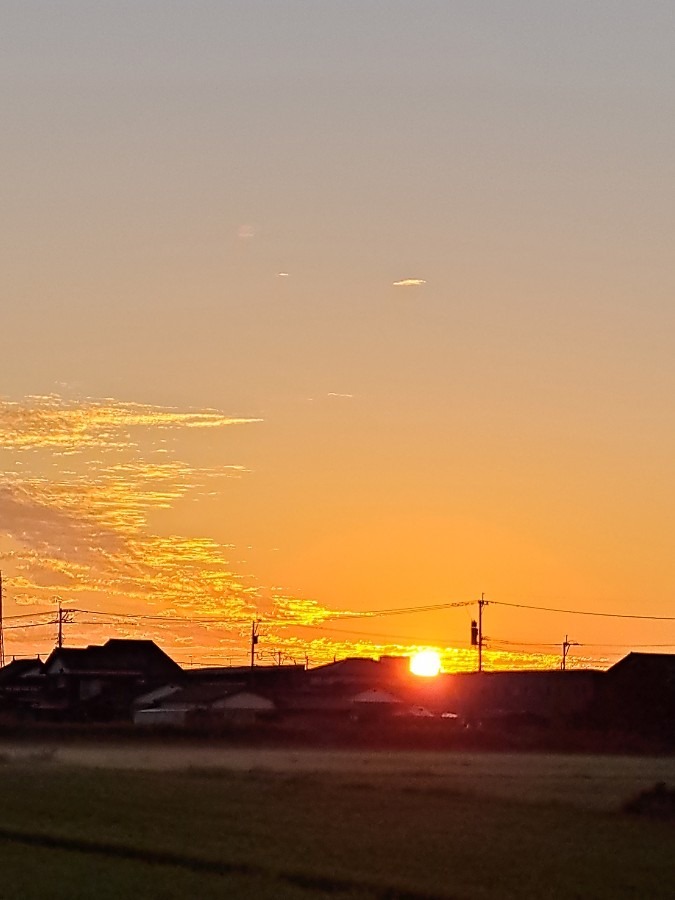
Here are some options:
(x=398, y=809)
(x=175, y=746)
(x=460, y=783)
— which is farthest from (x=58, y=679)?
(x=398, y=809)

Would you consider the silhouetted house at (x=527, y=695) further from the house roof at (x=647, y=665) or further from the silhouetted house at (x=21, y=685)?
the silhouetted house at (x=21, y=685)

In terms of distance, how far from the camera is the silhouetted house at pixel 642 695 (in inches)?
2879

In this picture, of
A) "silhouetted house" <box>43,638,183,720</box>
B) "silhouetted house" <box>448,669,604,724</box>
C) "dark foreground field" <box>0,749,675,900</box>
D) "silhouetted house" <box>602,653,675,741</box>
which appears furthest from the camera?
"silhouetted house" <box>43,638,183,720</box>

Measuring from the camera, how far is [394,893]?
1723 centimetres

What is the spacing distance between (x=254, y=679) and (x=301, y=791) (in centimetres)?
6236

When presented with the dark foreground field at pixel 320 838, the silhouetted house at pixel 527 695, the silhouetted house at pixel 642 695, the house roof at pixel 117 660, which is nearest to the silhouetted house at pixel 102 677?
the house roof at pixel 117 660

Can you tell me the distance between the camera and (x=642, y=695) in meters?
74.5

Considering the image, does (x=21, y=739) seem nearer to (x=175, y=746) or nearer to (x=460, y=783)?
(x=175, y=746)

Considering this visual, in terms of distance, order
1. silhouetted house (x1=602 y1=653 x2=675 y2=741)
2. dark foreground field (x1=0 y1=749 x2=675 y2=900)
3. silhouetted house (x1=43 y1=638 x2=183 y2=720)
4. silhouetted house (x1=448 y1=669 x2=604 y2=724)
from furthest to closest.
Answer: silhouetted house (x1=43 y1=638 x2=183 y2=720)
silhouetted house (x1=448 y1=669 x2=604 y2=724)
silhouetted house (x1=602 y1=653 x2=675 y2=741)
dark foreground field (x1=0 y1=749 x2=675 y2=900)

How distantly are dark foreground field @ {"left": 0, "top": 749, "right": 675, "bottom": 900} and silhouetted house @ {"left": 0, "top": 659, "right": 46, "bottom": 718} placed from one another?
5303 cm

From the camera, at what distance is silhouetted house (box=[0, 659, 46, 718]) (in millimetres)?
89188

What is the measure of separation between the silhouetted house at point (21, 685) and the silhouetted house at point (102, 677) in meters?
0.87

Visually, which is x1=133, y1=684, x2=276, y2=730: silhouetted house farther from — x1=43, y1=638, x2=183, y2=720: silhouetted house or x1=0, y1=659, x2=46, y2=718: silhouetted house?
x1=0, y1=659, x2=46, y2=718: silhouetted house

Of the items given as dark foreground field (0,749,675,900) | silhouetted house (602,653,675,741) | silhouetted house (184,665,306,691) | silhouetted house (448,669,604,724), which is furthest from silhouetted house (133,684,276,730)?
dark foreground field (0,749,675,900)
